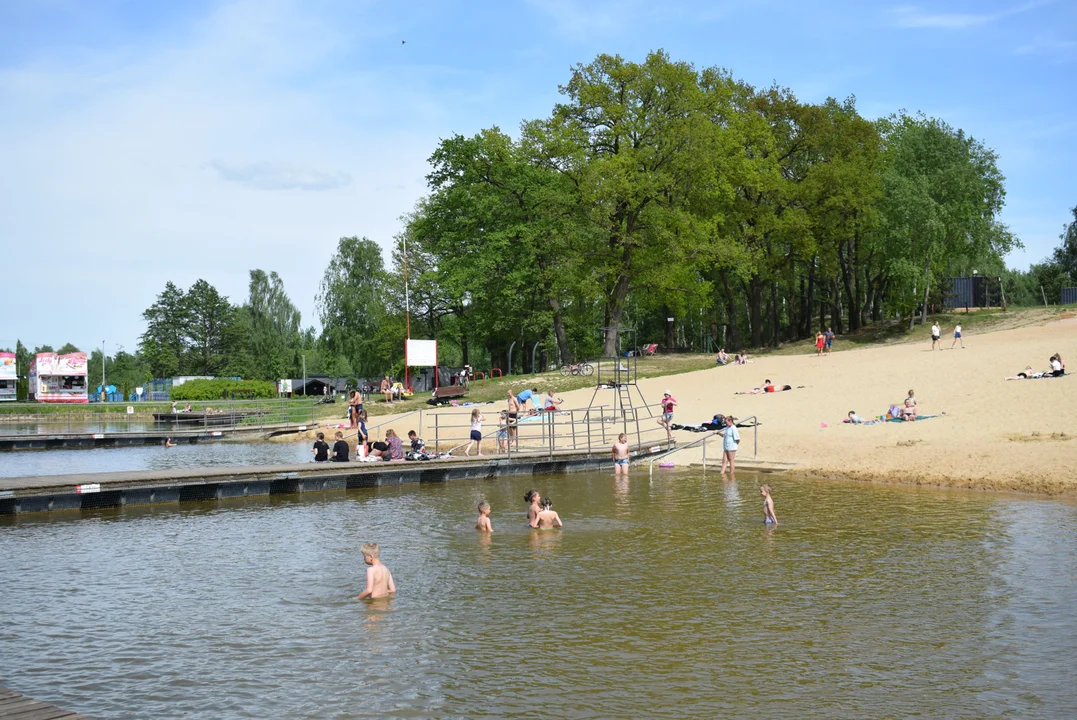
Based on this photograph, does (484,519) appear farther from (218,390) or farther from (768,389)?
(218,390)

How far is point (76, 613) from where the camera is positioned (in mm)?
14477

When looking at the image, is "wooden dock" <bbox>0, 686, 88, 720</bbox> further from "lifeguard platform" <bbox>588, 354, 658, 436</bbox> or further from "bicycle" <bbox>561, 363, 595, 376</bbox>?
"bicycle" <bbox>561, 363, 595, 376</bbox>

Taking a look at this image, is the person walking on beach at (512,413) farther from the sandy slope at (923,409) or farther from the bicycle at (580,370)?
the bicycle at (580,370)

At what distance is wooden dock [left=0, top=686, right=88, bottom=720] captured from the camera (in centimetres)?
840

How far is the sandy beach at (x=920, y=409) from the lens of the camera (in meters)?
27.4

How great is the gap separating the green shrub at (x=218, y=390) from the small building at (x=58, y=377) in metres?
8.94

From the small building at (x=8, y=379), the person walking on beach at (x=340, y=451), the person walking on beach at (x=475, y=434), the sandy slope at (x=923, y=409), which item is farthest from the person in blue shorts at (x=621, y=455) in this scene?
the small building at (x=8, y=379)

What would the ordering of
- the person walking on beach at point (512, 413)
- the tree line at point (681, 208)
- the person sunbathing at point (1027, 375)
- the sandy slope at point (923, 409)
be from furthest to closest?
the tree line at point (681, 208) → the person sunbathing at point (1027, 375) → the person walking on beach at point (512, 413) → the sandy slope at point (923, 409)

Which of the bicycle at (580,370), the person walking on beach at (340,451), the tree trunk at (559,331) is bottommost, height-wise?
the person walking on beach at (340,451)

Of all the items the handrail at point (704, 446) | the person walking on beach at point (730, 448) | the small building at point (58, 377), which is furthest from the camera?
the small building at point (58, 377)

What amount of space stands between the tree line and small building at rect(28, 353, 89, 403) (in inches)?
1216

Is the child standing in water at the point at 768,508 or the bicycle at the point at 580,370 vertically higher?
the bicycle at the point at 580,370

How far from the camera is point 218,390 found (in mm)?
82750

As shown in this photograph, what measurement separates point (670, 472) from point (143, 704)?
2315 cm
